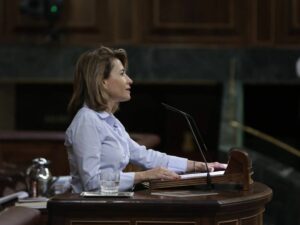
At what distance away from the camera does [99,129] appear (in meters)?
2.96

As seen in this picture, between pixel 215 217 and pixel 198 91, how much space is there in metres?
5.55

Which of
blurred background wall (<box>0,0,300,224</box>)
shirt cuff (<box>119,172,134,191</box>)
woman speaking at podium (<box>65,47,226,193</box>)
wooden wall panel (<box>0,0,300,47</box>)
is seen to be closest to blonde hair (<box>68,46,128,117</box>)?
woman speaking at podium (<box>65,47,226,193</box>)

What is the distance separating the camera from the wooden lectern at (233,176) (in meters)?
2.84

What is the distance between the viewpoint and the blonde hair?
3025 mm

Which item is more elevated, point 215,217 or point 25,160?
point 215,217

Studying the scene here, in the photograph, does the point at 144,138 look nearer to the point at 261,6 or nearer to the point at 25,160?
the point at 25,160

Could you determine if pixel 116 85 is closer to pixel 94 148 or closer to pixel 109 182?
pixel 94 148

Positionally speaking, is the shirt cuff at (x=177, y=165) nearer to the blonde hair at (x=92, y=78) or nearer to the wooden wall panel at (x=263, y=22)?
the blonde hair at (x=92, y=78)

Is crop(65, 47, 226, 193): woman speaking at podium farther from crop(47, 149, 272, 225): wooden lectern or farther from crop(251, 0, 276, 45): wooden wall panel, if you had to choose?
crop(251, 0, 276, 45): wooden wall panel

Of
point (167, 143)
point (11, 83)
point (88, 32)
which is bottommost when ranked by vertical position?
point (167, 143)

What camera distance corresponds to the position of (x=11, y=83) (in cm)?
807

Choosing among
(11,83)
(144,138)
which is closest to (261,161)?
(144,138)

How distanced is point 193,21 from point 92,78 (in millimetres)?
4379

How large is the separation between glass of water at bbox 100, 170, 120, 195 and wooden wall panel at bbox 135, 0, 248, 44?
4569 mm
